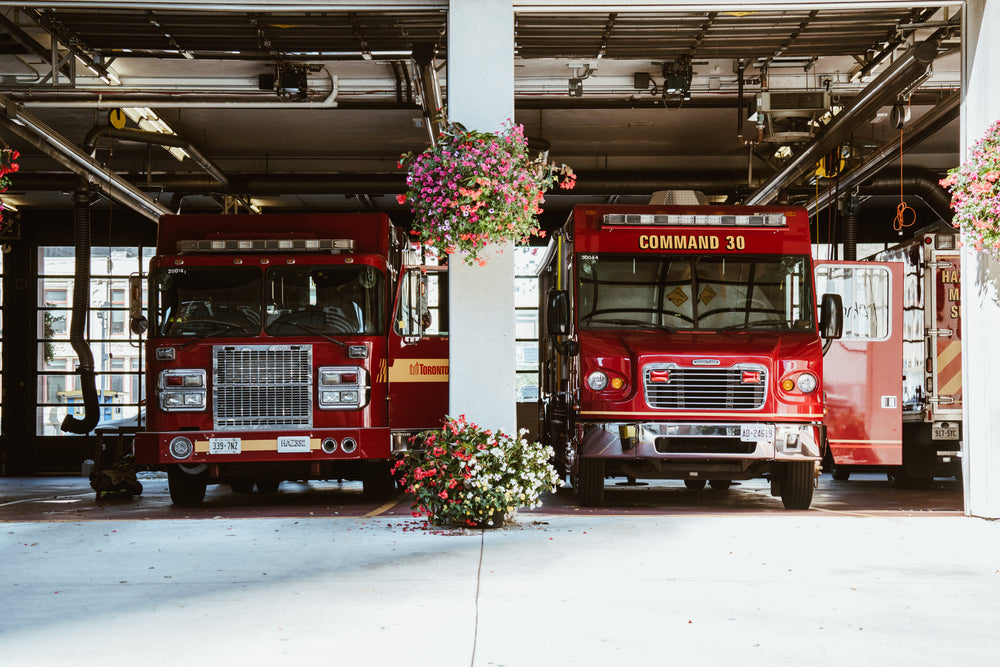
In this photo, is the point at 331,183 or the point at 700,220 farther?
the point at 331,183

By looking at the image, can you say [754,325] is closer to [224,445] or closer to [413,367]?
[413,367]

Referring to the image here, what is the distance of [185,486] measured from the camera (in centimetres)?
1232

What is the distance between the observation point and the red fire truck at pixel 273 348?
11.5 meters

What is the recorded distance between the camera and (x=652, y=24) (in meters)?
10.4

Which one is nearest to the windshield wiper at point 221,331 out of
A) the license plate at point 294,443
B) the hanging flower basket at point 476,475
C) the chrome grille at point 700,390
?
the license plate at point 294,443

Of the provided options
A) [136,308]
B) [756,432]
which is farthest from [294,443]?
[756,432]

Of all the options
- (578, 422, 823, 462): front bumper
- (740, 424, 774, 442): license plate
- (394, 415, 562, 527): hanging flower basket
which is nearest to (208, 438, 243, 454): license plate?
(394, 415, 562, 527): hanging flower basket

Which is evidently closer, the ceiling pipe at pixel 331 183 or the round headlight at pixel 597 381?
the round headlight at pixel 597 381

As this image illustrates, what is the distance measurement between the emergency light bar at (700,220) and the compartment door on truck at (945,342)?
4090 millimetres

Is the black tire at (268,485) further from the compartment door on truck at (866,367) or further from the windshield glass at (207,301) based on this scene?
the compartment door on truck at (866,367)

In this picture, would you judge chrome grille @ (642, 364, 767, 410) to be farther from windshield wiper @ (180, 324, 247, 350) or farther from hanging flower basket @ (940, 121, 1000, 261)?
windshield wiper @ (180, 324, 247, 350)

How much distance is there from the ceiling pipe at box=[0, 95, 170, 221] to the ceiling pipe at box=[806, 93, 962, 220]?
9962 millimetres

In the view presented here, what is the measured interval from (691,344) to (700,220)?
1.40 meters

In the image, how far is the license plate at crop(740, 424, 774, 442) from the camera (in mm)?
A: 10422
